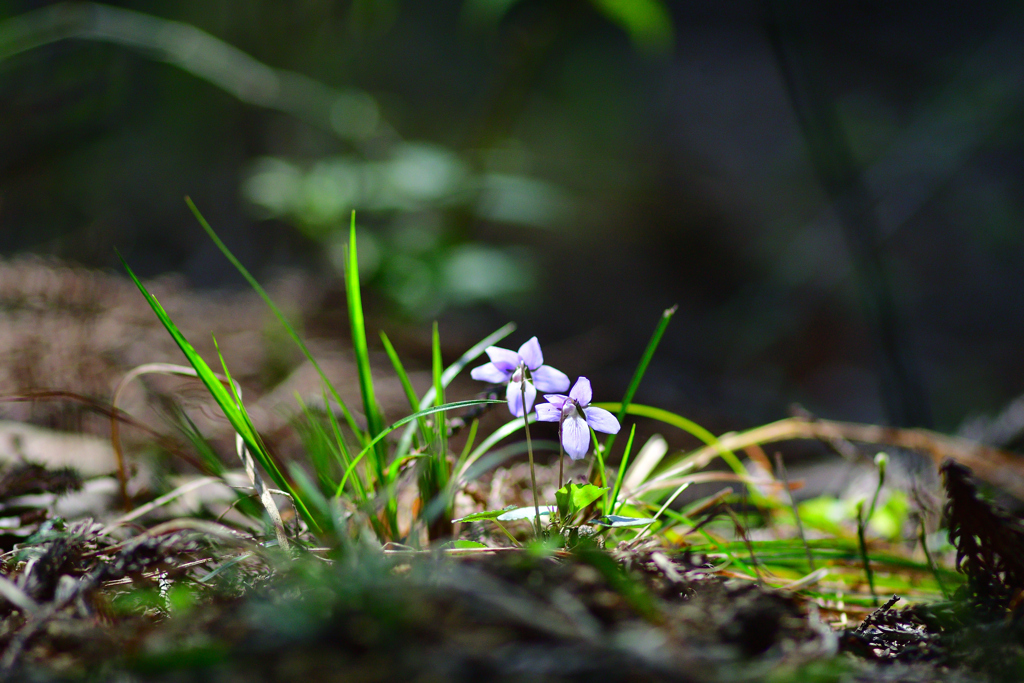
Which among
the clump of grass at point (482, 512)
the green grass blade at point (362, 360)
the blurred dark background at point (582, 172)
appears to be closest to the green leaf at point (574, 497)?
the clump of grass at point (482, 512)

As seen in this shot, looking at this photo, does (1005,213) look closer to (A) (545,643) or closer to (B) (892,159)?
(B) (892,159)

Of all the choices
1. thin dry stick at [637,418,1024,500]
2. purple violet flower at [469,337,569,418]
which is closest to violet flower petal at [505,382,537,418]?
purple violet flower at [469,337,569,418]

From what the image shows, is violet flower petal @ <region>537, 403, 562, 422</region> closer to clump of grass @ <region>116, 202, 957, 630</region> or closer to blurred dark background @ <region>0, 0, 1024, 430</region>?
clump of grass @ <region>116, 202, 957, 630</region>

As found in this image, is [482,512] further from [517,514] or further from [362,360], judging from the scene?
[362,360]

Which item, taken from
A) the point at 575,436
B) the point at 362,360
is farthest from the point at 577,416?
the point at 362,360

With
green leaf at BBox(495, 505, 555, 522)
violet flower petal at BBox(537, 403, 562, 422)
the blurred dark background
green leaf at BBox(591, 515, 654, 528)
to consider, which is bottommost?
green leaf at BBox(591, 515, 654, 528)

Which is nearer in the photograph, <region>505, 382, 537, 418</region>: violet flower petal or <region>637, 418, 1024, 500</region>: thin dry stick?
<region>505, 382, 537, 418</region>: violet flower petal
